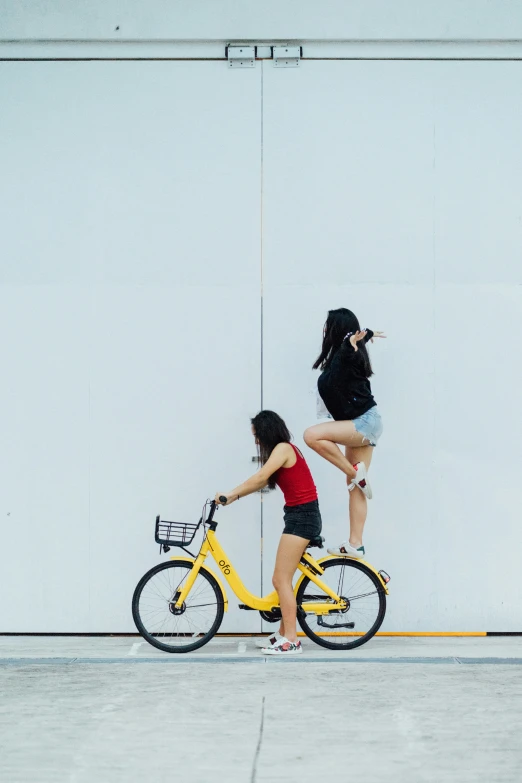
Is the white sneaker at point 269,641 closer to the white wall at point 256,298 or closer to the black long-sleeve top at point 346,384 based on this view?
the white wall at point 256,298

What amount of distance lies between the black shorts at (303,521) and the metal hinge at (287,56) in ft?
11.9

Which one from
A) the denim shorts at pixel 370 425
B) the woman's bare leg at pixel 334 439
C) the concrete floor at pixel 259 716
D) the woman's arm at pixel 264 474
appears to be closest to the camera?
the concrete floor at pixel 259 716

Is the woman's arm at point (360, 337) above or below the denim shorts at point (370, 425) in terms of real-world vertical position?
above

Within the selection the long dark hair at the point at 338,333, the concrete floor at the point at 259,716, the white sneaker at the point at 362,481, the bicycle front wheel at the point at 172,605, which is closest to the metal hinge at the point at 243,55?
the long dark hair at the point at 338,333

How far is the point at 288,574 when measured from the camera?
6793 mm

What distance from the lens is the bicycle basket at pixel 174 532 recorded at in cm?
680

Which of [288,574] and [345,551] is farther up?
[345,551]

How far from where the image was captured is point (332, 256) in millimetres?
7672

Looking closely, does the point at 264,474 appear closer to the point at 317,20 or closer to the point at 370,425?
the point at 370,425

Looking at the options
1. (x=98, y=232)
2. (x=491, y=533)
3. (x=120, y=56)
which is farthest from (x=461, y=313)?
(x=120, y=56)

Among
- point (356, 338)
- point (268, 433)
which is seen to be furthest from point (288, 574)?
point (356, 338)

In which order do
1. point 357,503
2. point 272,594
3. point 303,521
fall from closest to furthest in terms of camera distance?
point 303,521 < point 272,594 < point 357,503

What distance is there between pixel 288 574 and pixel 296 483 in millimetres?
665

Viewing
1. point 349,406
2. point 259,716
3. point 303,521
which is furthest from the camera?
point 349,406
